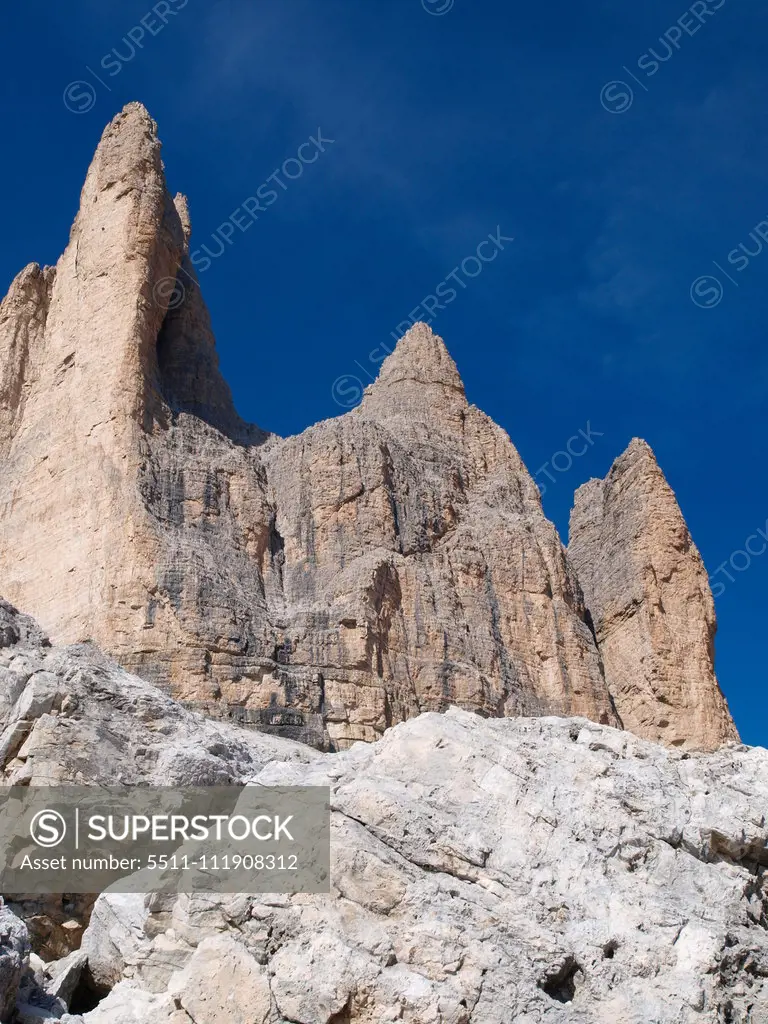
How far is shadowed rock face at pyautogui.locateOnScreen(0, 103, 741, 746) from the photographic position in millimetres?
33344

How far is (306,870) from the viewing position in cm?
1360

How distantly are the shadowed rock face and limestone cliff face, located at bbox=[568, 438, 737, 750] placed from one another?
2.11m

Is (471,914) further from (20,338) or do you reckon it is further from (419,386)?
(419,386)

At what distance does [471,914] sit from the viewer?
13.2m

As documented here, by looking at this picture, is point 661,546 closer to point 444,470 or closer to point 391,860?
point 444,470

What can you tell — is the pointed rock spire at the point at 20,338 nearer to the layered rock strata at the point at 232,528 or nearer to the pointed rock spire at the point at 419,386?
the layered rock strata at the point at 232,528

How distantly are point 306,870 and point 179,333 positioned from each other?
35.1m

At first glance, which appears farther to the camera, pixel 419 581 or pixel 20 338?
pixel 20 338

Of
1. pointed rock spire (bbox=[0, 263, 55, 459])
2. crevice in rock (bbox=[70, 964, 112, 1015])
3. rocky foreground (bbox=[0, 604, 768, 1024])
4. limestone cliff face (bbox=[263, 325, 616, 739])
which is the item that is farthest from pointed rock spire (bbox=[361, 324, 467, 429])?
crevice in rock (bbox=[70, 964, 112, 1015])

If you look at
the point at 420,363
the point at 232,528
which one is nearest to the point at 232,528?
the point at 232,528

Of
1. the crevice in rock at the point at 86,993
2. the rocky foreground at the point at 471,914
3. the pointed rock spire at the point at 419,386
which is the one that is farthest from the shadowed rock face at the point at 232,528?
the crevice in rock at the point at 86,993

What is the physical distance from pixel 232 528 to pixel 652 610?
1581 cm

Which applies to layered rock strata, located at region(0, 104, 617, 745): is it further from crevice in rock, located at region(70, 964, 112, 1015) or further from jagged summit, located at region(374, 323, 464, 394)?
crevice in rock, located at region(70, 964, 112, 1015)

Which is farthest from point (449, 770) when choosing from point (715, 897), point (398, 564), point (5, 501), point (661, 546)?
point (661, 546)
